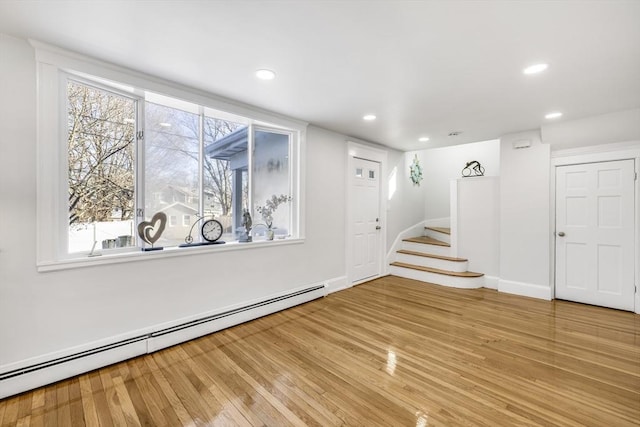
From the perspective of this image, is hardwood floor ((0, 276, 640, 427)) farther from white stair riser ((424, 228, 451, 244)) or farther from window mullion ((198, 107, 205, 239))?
white stair riser ((424, 228, 451, 244))

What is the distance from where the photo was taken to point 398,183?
18.6 ft

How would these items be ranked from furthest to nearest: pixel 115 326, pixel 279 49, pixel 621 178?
1. pixel 621 178
2. pixel 115 326
3. pixel 279 49

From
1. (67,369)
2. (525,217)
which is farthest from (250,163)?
(525,217)

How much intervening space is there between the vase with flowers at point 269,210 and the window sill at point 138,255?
17 cm

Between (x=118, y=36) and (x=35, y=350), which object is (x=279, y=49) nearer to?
(x=118, y=36)

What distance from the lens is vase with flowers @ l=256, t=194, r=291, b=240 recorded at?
11.6ft

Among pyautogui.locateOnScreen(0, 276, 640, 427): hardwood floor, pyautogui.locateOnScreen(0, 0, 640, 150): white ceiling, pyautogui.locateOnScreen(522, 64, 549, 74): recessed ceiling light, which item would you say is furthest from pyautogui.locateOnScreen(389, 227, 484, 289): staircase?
pyautogui.locateOnScreen(522, 64, 549, 74): recessed ceiling light

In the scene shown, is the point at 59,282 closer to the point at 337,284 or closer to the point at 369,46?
the point at 369,46

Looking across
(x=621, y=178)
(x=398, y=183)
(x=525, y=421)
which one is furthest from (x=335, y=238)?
(x=621, y=178)

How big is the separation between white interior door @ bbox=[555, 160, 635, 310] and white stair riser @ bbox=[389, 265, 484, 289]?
106cm

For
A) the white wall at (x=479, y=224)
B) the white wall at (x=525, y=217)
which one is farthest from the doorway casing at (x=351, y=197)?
the white wall at (x=525, y=217)

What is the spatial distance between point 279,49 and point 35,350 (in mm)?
2860

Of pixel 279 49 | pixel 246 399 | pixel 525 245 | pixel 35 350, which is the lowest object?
pixel 246 399

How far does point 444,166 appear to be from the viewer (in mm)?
6430
